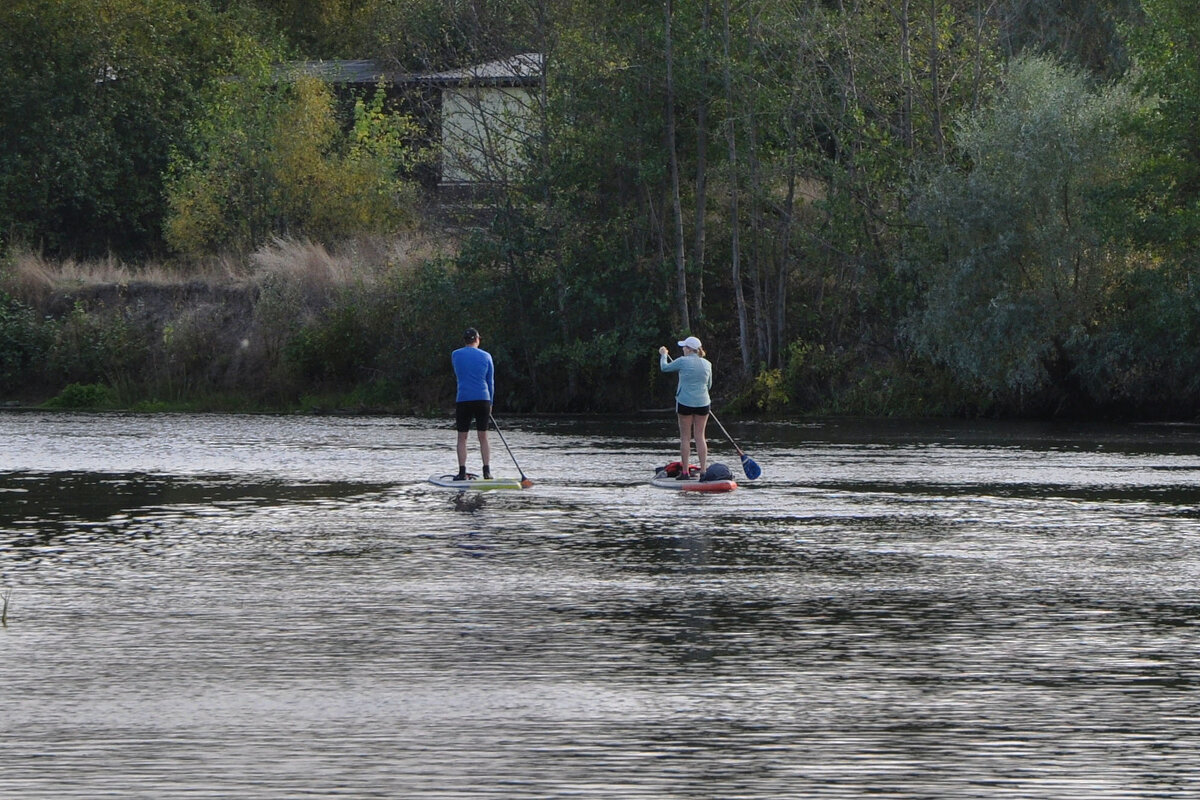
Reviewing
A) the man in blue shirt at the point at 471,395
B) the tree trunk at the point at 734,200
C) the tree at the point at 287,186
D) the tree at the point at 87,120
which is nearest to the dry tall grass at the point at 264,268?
A: the tree at the point at 287,186

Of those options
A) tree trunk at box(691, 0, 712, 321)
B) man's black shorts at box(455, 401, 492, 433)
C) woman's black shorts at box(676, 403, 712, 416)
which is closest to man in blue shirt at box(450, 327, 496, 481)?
man's black shorts at box(455, 401, 492, 433)

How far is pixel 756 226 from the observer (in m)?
41.5

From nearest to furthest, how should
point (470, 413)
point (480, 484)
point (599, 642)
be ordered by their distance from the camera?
point (599, 642)
point (480, 484)
point (470, 413)

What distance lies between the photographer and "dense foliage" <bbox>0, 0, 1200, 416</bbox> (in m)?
35.1

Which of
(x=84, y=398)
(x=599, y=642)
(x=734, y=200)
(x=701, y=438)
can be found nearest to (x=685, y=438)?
(x=701, y=438)

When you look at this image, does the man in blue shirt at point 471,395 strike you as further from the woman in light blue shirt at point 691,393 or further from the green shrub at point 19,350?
the green shrub at point 19,350

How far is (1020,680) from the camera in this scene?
28.2 ft

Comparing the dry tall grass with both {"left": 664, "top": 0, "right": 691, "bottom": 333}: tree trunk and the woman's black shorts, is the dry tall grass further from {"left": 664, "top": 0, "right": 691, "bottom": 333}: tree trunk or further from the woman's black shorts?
the woman's black shorts

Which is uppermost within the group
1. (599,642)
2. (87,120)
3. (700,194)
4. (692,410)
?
(87,120)

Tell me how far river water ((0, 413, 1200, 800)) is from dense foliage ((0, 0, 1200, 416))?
54.0 ft

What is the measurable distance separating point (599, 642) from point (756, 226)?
107 feet

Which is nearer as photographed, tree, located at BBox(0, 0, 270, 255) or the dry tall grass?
the dry tall grass

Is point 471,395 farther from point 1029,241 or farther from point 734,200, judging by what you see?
point 734,200

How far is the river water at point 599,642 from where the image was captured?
271 inches
